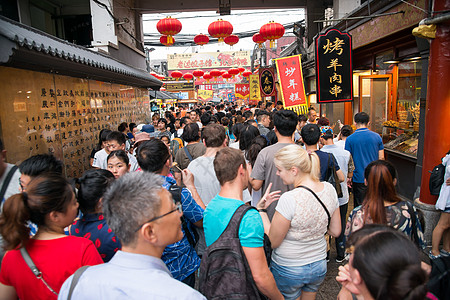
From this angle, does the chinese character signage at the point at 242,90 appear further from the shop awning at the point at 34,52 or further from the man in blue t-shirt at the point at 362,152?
the man in blue t-shirt at the point at 362,152

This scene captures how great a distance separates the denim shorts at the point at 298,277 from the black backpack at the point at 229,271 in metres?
0.68

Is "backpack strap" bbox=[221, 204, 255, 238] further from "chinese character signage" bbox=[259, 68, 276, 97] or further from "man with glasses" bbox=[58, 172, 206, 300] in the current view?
"chinese character signage" bbox=[259, 68, 276, 97]

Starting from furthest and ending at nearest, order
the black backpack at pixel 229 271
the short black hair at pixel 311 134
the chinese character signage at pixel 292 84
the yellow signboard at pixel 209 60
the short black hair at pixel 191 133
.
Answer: the yellow signboard at pixel 209 60, the chinese character signage at pixel 292 84, the short black hair at pixel 191 133, the short black hair at pixel 311 134, the black backpack at pixel 229 271

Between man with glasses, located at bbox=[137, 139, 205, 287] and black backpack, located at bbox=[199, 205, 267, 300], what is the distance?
0.52m

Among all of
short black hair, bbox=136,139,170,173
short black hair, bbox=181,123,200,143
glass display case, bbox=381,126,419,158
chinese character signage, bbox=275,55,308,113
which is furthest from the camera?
chinese character signage, bbox=275,55,308,113

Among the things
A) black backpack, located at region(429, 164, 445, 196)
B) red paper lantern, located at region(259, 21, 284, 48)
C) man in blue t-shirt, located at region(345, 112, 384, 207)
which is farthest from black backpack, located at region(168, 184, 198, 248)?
red paper lantern, located at region(259, 21, 284, 48)

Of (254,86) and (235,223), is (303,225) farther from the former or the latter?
(254,86)

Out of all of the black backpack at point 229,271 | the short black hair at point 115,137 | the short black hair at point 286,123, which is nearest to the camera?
the black backpack at point 229,271

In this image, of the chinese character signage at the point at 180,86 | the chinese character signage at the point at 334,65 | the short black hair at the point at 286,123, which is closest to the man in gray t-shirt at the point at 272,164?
the short black hair at the point at 286,123

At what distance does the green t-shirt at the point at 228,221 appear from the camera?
6.34 ft

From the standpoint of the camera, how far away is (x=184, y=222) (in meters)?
2.56

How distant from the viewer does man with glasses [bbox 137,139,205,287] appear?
2.41 meters

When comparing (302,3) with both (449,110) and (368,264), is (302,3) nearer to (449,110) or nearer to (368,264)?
(449,110)

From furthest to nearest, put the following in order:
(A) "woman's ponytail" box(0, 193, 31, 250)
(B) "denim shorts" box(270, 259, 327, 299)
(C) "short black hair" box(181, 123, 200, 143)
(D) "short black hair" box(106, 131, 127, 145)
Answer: (C) "short black hair" box(181, 123, 200, 143), (D) "short black hair" box(106, 131, 127, 145), (B) "denim shorts" box(270, 259, 327, 299), (A) "woman's ponytail" box(0, 193, 31, 250)
